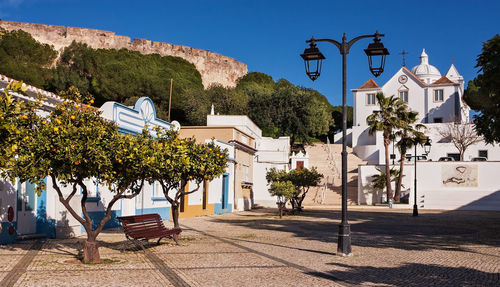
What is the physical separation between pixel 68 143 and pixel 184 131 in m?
23.9

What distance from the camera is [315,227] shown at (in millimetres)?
22078

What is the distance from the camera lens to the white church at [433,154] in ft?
134

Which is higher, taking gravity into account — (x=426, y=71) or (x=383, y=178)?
(x=426, y=71)

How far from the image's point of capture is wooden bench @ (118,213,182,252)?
12.3 meters

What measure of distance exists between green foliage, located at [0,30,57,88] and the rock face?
31.1 feet

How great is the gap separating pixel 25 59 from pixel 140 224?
58254mm

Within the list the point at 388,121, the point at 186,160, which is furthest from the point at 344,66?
the point at 388,121

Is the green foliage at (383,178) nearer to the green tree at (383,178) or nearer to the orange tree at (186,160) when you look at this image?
the green tree at (383,178)

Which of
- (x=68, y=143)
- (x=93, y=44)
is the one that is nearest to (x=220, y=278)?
(x=68, y=143)

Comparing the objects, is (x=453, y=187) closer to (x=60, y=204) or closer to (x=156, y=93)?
(x=60, y=204)

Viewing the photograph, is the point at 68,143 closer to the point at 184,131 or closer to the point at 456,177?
the point at 184,131

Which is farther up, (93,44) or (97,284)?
(93,44)

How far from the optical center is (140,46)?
90.1m

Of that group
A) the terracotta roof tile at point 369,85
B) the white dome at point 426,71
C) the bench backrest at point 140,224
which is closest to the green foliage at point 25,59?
the terracotta roof tile at point 369,85
